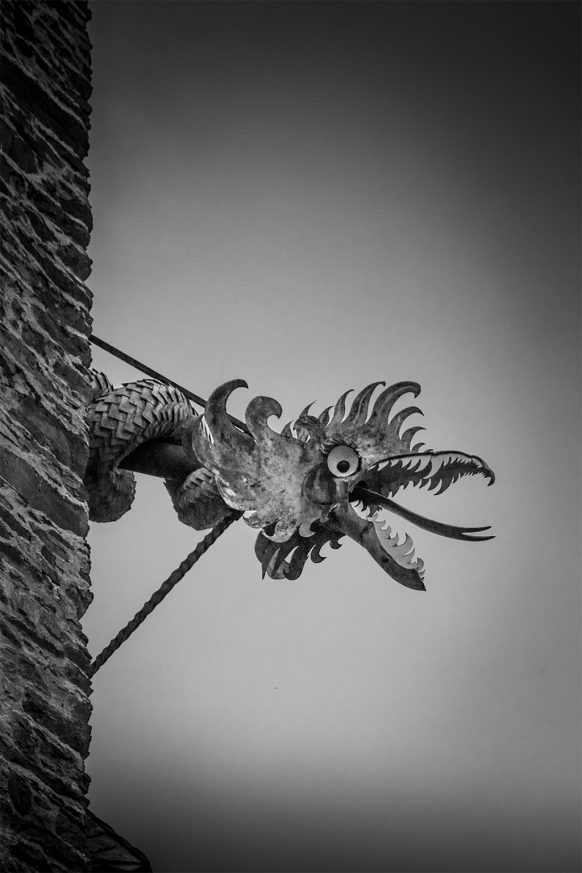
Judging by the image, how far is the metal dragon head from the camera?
1.46 metres

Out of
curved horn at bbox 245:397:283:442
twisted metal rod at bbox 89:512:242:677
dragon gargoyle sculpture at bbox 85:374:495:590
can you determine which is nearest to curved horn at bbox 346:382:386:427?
dragon gargoyle sculpture at bbox 85:374:495:590

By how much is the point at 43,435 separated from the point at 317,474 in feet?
1.23

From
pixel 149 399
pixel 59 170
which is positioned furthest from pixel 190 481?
pixel 59 170

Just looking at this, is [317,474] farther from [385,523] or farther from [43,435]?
[43,435]

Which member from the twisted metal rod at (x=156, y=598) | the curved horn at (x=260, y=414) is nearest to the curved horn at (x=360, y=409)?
the curved horn at (x=260, y=414)

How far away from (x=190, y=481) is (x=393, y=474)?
1.29 feet

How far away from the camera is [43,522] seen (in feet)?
4.46

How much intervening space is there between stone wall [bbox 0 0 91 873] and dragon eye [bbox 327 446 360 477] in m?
0.34

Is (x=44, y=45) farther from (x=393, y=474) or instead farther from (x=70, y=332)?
(x=393, y=474)

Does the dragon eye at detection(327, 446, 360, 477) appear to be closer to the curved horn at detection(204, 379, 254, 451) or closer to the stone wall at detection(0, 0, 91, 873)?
the curved horn at detection(204, 379, 254, 451)

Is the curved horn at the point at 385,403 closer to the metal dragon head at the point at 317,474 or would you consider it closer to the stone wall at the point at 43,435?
the metal dragon head at the point at 317,474

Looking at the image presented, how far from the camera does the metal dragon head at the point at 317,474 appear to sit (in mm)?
1459

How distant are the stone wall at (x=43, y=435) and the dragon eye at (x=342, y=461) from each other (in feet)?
1.12

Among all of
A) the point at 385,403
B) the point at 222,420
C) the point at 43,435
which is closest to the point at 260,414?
the point at 222,420
